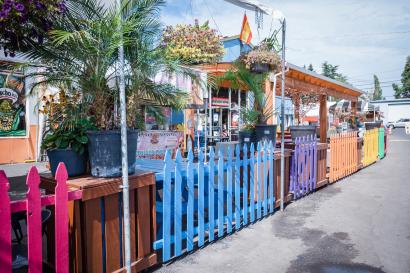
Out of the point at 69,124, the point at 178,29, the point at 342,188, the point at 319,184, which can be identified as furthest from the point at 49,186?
the point at 342,188

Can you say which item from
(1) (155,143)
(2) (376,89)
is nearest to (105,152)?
(1) (155,143)

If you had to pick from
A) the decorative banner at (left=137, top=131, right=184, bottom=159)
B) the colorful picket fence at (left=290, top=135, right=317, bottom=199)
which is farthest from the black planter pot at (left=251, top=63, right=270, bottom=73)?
the decorative banner at (left=137, top=131, right=184, bottom=159)

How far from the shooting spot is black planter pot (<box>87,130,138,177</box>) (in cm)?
274

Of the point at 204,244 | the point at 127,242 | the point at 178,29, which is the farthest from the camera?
the point at 178,29

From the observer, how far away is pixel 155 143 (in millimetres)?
9102

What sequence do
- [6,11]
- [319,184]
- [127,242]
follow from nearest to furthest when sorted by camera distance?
[6,11], [127,242], [319,184]

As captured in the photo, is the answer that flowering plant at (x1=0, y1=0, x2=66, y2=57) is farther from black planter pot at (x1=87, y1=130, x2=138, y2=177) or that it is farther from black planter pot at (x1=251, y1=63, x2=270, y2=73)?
black planter pot at (x1=251, y1=63, x2=270, y2=73)

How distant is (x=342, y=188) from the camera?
6.94 meters

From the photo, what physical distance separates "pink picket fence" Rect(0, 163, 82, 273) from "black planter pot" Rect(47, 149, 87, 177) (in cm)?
37

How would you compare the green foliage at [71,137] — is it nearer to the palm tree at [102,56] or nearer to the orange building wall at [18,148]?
the palm tree at [102,56]

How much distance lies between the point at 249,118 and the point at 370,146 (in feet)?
21.2

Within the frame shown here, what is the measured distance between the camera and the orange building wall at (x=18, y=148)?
9.98 metres

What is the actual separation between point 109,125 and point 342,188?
5.61 meters

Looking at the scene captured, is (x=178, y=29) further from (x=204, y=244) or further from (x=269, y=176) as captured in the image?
(x=204, y=244)
